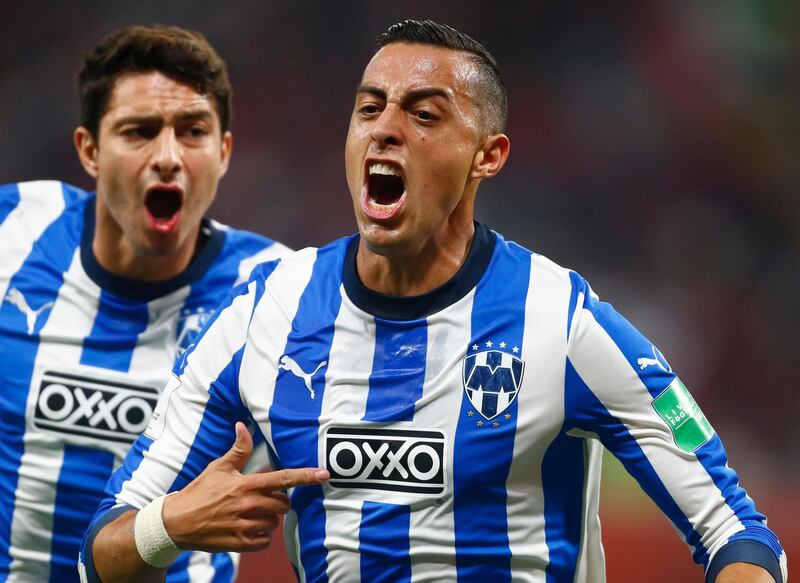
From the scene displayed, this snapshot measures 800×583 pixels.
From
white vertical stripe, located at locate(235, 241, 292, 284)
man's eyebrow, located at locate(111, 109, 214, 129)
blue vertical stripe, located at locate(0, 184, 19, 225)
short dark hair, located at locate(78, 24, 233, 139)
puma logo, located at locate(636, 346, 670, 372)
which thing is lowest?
puma logo, located at locate(636, 346, 670, 372)

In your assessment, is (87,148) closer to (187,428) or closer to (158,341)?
(158,341)

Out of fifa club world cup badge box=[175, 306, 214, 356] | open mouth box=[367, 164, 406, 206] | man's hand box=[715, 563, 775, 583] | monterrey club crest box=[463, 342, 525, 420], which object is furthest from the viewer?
fifa club world cup badge box=[175, 306, 214, 356]

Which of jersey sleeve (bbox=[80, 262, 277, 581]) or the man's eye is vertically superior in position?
the man's eye

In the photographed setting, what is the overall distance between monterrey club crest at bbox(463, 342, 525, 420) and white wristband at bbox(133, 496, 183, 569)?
66 cm

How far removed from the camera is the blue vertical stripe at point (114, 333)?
303cm

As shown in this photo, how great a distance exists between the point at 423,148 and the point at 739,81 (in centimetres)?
548

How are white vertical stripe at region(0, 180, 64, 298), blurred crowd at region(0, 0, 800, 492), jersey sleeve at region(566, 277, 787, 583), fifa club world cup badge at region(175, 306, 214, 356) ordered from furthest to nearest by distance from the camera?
blurred crowd at region(0, 0, 800, 492) → white vertical stripe at region(0, 180, 64, 298) → fifa club world cup badge at region(175, 306, 214, 356) → jersey sleeve at region(566, 277, 787, 583)

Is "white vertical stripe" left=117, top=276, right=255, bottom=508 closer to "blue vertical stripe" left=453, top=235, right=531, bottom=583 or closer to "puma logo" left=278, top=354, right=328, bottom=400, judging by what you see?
"puma logo" left=278, top=354, right=328, bottom=400

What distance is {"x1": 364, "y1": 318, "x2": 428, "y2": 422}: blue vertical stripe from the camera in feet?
7.41

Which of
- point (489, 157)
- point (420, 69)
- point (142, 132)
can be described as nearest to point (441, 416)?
point (489, 157)

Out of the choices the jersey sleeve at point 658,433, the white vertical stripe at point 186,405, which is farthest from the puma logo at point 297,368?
the jersey sleeve at point 658,433

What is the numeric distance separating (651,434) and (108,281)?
5.47 ft

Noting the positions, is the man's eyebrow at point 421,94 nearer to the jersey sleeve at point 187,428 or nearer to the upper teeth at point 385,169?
the upper teeth at point 385,169

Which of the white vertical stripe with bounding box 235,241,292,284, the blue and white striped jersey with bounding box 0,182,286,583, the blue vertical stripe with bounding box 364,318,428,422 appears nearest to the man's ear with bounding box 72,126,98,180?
the blue and white striped jersey with bounding box 0,182,286,583
